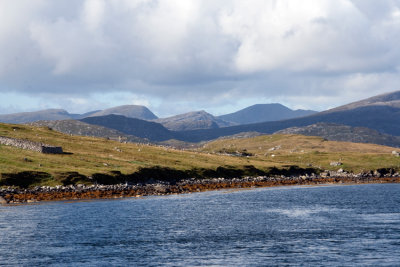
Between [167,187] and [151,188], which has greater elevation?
[167,187]

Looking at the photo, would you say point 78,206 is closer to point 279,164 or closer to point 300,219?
point 300,219

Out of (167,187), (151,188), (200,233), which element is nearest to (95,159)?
(151,188)

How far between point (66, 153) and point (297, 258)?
98.0 meters

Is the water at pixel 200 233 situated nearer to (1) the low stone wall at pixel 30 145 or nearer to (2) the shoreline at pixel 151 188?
(2) the shoreline at pixel 151 188

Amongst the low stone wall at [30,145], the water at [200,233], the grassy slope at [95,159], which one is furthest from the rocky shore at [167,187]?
the low stone wall at [30,145]

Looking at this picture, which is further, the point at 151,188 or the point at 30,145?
the point at 30,145

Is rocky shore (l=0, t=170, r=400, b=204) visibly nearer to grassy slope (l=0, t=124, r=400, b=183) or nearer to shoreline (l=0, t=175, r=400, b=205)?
shoreline (l=0, t=175, r=400, b=205)

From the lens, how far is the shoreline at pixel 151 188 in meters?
94.2

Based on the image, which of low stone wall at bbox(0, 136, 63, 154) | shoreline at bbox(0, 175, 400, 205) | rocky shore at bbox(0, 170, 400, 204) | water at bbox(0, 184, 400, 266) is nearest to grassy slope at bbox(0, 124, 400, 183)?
low stone wall at bbox(0, 136, 63, 154)

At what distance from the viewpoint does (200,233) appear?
65000mm

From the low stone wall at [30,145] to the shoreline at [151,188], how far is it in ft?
96.5

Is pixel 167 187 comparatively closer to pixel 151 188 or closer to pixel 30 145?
pixel 151 188

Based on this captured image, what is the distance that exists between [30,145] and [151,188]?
37.8 m

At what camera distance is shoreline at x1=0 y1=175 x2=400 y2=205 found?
309 feet
